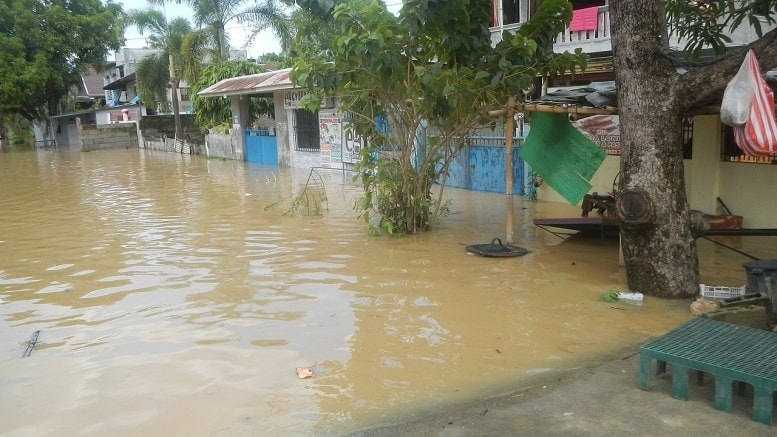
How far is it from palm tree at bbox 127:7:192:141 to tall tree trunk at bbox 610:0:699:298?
28.5 metres

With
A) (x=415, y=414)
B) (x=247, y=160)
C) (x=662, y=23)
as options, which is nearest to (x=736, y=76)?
(x=662, y=23)

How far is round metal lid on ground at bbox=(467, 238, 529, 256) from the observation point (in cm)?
851

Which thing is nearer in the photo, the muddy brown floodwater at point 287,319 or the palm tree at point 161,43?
the muddy brown floodwater at point 287,319

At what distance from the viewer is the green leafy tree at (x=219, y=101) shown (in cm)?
2818

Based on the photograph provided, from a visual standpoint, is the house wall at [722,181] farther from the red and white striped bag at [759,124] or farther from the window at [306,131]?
the window at [306,131]

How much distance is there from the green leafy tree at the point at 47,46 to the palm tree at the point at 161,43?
4.89 meters

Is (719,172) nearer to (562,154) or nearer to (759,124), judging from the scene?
(562,154)

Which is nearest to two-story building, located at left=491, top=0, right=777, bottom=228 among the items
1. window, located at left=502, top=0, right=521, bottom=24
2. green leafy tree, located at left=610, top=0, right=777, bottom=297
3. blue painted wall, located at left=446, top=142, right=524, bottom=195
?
green leafy tree, located at left=610, top=0, right=777, bottom=297

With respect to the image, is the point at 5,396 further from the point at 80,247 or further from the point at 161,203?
the point at 161,203

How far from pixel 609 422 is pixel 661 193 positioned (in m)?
3.11

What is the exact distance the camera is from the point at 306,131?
2242 cm

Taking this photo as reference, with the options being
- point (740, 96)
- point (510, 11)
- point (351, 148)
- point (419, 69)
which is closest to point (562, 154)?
point (419, 69)

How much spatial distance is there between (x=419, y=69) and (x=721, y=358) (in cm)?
528

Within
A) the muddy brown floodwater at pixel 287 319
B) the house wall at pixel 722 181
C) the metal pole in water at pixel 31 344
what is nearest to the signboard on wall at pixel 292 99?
the muddy brown floodwater at pixel 287 319
